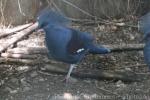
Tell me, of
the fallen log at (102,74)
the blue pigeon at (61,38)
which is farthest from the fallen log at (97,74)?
the blue pigeon at (61,38)

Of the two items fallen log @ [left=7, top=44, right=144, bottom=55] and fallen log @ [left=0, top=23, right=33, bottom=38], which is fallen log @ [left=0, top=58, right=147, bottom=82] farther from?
fallen log @ [left=0, top=23, right=33, bottom=38]

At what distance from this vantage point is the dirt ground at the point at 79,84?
3.58 m

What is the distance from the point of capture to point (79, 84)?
3.74 metres

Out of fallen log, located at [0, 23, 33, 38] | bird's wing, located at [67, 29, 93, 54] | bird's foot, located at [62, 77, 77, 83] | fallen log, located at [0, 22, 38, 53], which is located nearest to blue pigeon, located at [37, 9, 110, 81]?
bird's wing, located at [67, 29, 93, 54]

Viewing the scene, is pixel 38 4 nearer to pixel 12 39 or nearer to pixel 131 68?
pixel 12 39

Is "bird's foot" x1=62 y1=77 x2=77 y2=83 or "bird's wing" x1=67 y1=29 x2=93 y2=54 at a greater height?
"bird's wing" x1=67 y1=29 x2=93 y2=54

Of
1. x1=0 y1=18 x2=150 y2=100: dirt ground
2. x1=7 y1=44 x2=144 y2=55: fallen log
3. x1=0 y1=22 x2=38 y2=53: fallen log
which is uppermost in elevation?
x1=0 y1=22 x2=38 y2=53: fallen log

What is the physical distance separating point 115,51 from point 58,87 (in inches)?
31.6

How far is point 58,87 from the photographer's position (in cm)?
372

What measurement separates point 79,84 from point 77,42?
1.30 ft

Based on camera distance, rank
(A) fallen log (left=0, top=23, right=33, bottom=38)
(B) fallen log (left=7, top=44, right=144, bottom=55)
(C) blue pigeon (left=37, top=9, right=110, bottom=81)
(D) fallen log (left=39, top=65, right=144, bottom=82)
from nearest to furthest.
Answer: (C) blue pigeon (left=37, top=9, right=110, bottom=81) → (D) fallen log (left=39, top=65, right=144, bottom=82) → (B) fallen log (left=7, top=44, right=144, bottom=55) → (A) fallen log (left=0, top=23, right=33, bottom=38)

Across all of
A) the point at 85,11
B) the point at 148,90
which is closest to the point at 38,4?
the point at 85,11

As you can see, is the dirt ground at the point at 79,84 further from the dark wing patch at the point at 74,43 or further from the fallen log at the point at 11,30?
the fallen log at the point at 11,30

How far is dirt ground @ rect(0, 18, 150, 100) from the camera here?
3584 mm
